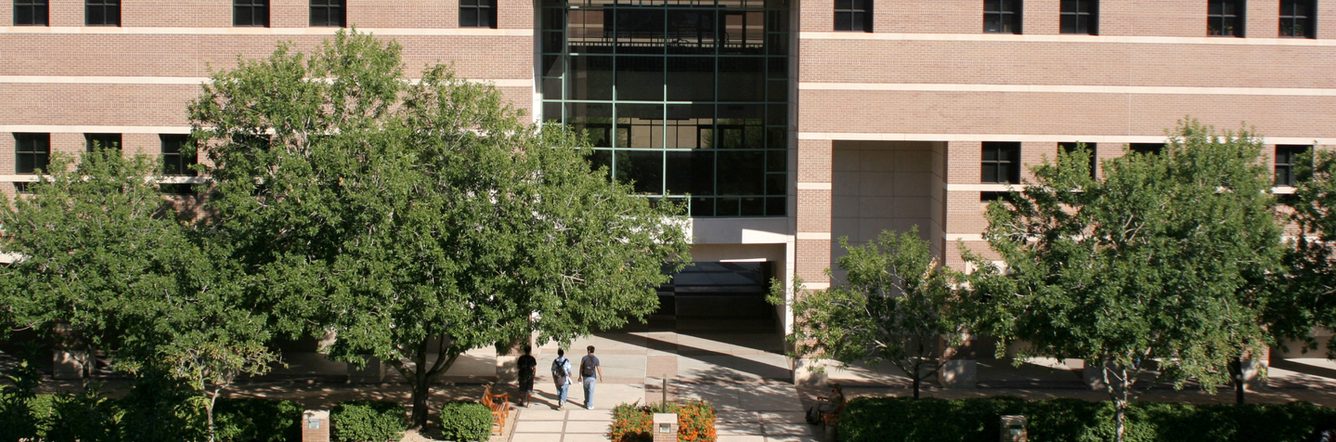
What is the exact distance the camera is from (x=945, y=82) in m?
32.8

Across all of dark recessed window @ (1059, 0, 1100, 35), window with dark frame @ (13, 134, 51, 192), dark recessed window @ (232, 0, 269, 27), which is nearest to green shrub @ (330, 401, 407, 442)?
dark recessed window @ (232, 0, 269, 27)

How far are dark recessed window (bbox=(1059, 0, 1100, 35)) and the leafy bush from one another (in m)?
13.3

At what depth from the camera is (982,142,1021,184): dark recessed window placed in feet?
109

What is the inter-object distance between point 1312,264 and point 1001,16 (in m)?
10.2

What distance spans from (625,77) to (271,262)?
41.2 ft

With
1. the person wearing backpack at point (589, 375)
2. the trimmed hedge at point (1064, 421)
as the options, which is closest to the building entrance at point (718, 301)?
the person wearing backpack at point (589, 375)

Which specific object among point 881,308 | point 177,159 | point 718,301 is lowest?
point 718,301

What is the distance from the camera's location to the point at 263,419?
87.8 feet

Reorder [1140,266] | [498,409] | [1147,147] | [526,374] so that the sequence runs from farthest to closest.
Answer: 1. [1147,147]
2. [526,374]
3. [498,409]
4. [1140,266]

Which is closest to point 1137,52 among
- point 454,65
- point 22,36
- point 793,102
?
point 793,102

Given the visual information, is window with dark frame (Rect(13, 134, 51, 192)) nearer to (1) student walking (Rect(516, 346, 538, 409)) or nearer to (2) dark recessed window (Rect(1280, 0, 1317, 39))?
(1) student walking (Rect(516, 346, 538, 409))

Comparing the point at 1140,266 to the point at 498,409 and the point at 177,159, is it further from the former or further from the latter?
the point at 177,159

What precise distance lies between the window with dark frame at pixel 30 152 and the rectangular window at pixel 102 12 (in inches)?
119

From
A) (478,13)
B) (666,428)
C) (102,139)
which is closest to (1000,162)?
(666,428)
